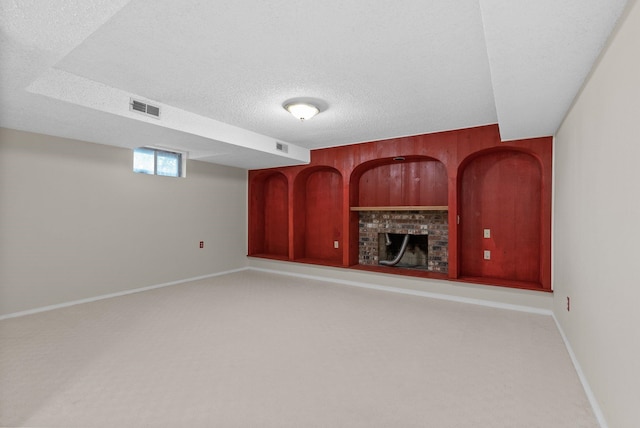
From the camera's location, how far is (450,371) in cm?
230

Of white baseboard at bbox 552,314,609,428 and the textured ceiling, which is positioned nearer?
the textured ceiling

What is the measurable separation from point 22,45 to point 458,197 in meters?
4.72

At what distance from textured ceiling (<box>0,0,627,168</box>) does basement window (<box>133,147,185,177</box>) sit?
81 centimetres

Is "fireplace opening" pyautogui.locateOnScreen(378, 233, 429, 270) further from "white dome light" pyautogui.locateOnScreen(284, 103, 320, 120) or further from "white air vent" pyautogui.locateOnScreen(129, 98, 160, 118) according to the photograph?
"white air vent" pyautogui.locateOnScreen(129, 98, 160, 118)

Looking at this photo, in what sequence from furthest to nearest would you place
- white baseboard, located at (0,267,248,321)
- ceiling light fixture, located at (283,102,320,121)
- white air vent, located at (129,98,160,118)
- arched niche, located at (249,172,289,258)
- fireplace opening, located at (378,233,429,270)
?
arched niche, located at (249,172,289,258) < fireplace opening, located at (378,233,429,270) < white baseboard, located at (0,267,248,321) < ceiling light fixture, located at (283,102,320,121) < white air vent, located at (129,98,160,118)

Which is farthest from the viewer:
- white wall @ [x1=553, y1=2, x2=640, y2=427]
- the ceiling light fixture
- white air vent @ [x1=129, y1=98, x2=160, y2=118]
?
the ceiling light fixture

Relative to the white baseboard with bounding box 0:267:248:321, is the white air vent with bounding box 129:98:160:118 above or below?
above

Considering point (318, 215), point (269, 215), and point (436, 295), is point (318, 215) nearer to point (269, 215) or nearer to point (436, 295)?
point (269, 215)

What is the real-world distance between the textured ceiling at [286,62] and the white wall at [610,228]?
0.73 feet

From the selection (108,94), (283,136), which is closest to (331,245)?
(283,136)

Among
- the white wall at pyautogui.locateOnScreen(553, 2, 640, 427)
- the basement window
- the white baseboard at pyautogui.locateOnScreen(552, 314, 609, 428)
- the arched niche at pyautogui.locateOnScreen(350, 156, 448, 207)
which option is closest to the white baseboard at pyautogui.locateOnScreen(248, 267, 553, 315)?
the white baseboard at pyautogui.locateOnScreen(552, 314, 609, 428)

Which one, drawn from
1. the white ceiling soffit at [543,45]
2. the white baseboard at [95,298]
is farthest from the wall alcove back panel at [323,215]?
the white ceiling soffit at [543,45]

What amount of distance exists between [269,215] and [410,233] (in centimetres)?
329

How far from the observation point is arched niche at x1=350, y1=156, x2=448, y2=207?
16.1ft
